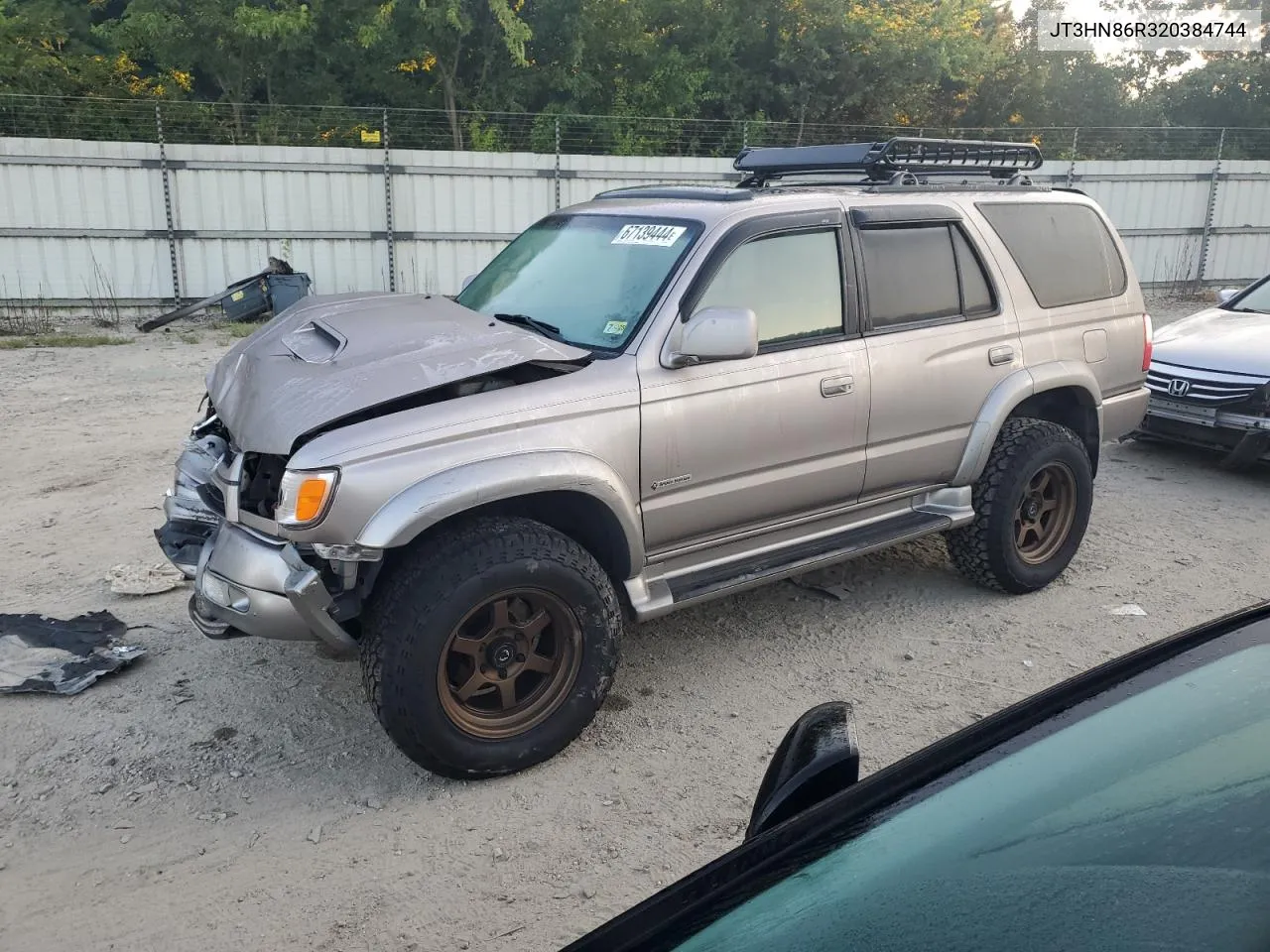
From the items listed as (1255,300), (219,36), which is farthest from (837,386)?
(219,36)

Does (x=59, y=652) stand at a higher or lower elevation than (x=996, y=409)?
lower

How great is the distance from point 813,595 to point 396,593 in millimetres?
2503

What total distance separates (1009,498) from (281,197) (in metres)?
11.8

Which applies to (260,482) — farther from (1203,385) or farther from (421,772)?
(1203,385)

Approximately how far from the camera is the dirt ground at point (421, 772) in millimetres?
2977

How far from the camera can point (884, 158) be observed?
4.98 metres

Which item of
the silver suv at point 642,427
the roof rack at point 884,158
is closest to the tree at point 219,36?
the roof rack at point 884,158

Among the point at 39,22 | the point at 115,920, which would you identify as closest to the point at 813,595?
the point at 115,920

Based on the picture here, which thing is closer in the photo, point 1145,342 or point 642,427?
point 642,427

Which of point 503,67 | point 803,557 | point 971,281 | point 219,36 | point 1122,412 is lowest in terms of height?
point 803,557

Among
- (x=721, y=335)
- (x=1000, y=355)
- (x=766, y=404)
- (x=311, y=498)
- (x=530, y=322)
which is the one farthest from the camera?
(x=1000, y=355)

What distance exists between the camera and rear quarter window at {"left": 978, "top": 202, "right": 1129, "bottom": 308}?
5.04m

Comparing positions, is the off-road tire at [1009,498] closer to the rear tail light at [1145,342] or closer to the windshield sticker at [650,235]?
the rear tail light at [1145,342]

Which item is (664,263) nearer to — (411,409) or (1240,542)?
(411,409)
